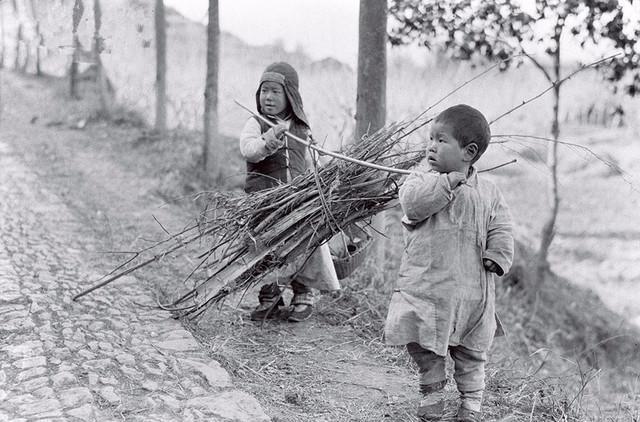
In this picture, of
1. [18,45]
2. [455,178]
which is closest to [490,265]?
[455,178]

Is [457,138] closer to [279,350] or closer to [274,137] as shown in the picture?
[274,137]

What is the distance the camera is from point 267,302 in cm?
445

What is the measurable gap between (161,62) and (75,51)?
2111 mm

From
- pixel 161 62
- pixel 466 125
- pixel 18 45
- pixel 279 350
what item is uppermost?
pixel 18 45

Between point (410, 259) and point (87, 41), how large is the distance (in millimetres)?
7197

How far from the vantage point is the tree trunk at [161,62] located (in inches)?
376

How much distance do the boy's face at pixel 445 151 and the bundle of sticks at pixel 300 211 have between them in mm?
459

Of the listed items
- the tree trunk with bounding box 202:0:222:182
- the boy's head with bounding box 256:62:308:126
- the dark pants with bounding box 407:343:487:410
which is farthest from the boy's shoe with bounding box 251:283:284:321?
the tree trunk with bounding box 202:0:222:182

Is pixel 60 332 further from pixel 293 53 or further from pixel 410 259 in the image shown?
pixel 293 53

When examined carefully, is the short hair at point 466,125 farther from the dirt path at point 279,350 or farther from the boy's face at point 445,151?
the dirt path at point 279,350

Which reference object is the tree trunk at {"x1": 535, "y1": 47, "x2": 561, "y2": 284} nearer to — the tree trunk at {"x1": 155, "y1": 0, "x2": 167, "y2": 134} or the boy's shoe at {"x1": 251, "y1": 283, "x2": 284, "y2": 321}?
the boy's shoe at {"x1": 251, "y1": 283, "x2": 284, "y2": 321}

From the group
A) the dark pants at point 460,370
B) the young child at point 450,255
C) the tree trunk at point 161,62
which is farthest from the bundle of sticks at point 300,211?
the tree trunk at point 161,62

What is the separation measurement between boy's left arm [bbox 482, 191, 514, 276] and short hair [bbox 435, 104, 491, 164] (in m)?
0.30

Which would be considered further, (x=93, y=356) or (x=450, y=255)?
(x=93, y=356)
